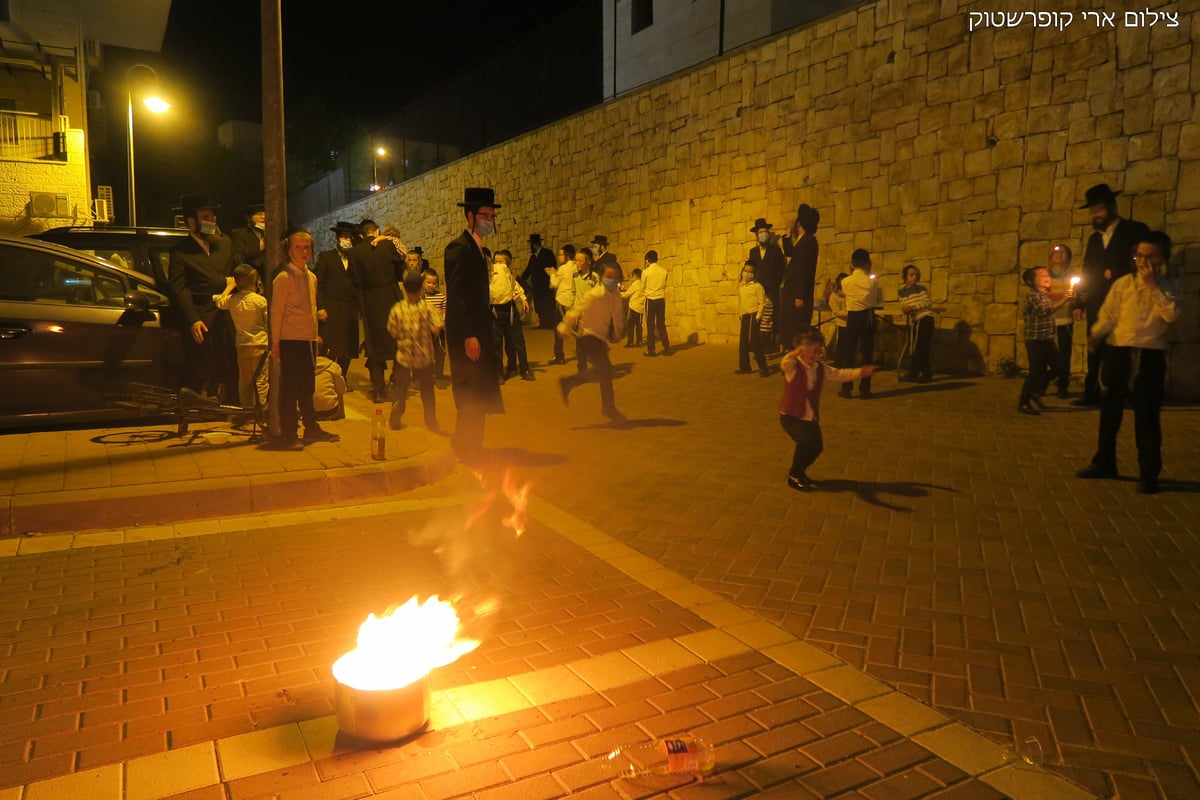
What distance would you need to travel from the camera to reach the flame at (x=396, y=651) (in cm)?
291

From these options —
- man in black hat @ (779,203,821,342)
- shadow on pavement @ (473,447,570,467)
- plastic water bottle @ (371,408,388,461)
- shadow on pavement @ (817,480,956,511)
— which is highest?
man in black hat @ (779,203,821,342)

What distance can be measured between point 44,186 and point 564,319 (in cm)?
1267

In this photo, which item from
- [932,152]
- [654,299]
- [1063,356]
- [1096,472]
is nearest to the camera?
[1096,472]

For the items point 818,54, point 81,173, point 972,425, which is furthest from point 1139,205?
point 81,173

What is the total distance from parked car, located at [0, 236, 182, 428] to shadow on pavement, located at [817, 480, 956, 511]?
20.0 feet

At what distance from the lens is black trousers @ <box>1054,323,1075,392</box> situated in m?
10.5

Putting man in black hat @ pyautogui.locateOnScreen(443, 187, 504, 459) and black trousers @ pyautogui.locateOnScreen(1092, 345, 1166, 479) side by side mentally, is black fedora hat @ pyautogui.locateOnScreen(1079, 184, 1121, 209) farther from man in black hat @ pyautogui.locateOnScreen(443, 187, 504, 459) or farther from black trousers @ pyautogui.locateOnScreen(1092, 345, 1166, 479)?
man in black hat @ pyautogui.locateOnScreen(443, 187, 504, 459)

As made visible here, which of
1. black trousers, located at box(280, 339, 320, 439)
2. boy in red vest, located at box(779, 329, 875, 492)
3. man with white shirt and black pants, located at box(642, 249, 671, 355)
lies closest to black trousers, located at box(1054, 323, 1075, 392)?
boy in red vest, located at box(779, 329, 875, 492)

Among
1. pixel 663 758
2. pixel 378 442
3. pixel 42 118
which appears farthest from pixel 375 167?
pixel 663 758

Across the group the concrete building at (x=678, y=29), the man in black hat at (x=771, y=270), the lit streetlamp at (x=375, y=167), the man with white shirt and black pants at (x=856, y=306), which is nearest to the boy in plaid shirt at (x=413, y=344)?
the man with white shirt and black pants at (x=856, y=306)

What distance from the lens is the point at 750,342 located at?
43.5 ft

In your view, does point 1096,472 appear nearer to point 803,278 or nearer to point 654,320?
point 803,278

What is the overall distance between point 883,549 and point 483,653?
2.69 meters

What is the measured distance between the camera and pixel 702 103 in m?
17.5
